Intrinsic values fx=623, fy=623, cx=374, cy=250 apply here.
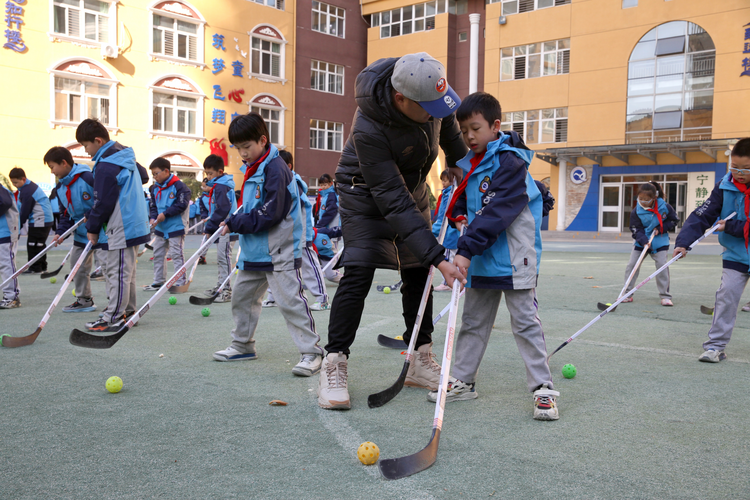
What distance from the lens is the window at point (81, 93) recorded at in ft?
79.0

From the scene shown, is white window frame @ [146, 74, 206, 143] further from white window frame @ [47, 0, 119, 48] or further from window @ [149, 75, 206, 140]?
white window frame @ [47, 0, 119, 48]

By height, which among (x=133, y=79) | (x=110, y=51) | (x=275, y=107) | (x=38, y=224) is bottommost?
(x=38, y=224)

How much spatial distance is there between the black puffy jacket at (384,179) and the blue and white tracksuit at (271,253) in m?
0.80

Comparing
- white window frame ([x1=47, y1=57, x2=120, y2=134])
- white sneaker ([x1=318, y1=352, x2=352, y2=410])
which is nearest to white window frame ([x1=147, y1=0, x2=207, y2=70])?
white window frame ([x1=47, y1=57, x2=120, y2=134])

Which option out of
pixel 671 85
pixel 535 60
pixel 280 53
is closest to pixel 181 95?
pixel 280 53

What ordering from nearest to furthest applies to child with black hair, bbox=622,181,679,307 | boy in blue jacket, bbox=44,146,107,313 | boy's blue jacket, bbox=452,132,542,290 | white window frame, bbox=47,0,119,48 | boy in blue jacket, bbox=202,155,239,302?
boy's blue jacket, bbox=452,132,542,290
boy in blue jacket, bbox=44,146,107,313
boy in blue jacket, bbox=202,155,239,302
child with black hair, bbox=622,181,679,307
white window frame, bbox=47,0,119,48

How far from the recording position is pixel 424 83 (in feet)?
9.86

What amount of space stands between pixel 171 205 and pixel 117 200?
314 cm

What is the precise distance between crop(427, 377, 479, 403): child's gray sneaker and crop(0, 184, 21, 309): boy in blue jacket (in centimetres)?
558

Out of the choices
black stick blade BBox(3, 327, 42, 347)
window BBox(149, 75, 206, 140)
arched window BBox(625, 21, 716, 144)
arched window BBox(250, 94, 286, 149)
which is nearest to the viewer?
black stick blade BBox(3, 327, 42, 347)

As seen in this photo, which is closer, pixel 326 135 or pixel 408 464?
pixel 408 464

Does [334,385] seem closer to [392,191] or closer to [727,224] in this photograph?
[392,191]

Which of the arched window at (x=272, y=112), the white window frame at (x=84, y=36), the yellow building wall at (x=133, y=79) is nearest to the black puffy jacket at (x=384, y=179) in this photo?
the yellow building wall at (x=133, y=79)

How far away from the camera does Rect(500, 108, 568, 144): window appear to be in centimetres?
3030
